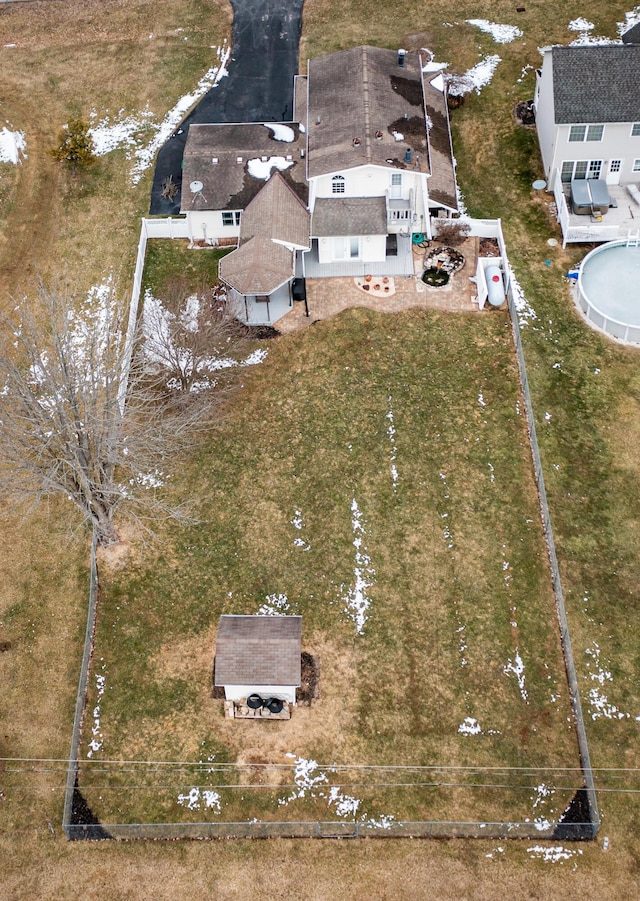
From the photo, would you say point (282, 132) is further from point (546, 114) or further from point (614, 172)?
point (614, 172)

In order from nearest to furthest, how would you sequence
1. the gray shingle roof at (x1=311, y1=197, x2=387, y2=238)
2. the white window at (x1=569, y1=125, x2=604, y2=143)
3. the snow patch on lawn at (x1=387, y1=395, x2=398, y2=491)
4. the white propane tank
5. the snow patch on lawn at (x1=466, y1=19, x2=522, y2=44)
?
the snow patch on lawn at (x1=387, y1=395, x2=398, y2=491)
the white propane tank
the gray shingle roof at (x1=311, y1=197, x2=387, y2=238)
the white window at (x1=569, y1=125, x2=604, y2=143)
the snow patch on lawn at (x1=466, y1=19, x2=522, y2=44)

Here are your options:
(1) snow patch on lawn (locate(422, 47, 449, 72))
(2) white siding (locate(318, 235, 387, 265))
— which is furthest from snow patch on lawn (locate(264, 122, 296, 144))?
(1) snow patch on lawn (locate(422, 47, 449, 72))

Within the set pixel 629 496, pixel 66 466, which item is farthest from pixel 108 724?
pixel 629 496

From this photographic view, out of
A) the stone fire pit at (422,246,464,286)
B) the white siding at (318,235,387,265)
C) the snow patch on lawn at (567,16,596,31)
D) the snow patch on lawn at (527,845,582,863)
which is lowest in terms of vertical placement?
the snow patch on lawn at (527,845,582,863)

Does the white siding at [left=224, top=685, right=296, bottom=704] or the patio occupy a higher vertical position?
the patio

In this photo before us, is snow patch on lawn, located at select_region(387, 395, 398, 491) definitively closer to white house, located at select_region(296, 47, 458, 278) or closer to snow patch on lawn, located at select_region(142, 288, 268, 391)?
snow patch on lawn, located at select_region(142, 288, 268, 391)

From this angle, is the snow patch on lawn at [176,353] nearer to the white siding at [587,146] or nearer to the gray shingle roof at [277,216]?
the gray shingle roof at [277,216]

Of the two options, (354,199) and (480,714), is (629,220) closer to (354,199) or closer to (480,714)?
(354,199)

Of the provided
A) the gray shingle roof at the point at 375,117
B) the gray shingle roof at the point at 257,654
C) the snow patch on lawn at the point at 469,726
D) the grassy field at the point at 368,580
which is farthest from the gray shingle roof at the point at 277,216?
the snow patch on lawn at the point at 469,726

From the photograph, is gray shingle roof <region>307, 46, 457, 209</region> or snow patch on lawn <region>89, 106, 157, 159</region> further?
snow patch on lawn <region>89, 106, 157, 159</region>
